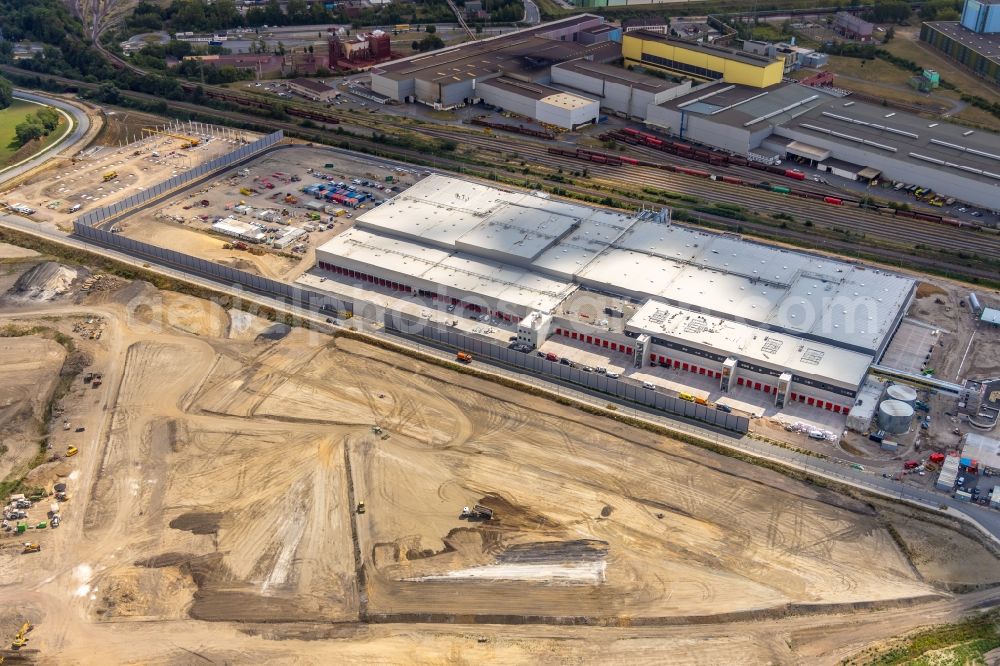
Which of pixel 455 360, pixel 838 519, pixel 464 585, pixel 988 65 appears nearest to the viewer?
pixel 464 585

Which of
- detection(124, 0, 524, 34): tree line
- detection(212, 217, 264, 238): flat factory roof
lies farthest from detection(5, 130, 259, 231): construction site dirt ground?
detection(124, 0, 524, 34): tree line

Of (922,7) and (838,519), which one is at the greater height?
(922,7)

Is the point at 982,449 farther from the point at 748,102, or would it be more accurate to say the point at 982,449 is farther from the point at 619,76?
the point at 619,76

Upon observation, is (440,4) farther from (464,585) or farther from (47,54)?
(464,585)

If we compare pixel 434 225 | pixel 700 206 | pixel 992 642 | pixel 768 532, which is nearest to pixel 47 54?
pixel 434 225

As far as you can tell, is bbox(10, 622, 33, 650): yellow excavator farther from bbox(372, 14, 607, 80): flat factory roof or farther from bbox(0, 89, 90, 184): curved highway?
bbox(372, 14, 607, 80): flat factory roof

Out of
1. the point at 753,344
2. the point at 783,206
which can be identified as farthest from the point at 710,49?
the point at 753,344
